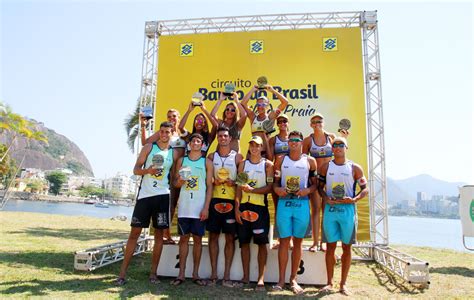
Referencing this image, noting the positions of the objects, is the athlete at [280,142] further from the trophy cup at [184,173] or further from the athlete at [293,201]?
the trophy cup at [184,173]

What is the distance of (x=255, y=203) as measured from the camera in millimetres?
4277

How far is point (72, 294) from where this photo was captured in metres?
3.86

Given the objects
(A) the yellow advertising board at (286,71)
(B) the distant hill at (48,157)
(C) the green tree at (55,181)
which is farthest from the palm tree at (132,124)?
(B) the distant hill at (48,157)

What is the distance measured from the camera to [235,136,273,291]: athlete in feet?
14.0

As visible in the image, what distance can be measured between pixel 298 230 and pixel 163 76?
5053 mm

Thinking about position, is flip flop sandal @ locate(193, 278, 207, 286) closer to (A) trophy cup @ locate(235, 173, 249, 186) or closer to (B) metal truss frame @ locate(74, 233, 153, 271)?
(A) trophy cup @ locate(235, 173, 249, 186)

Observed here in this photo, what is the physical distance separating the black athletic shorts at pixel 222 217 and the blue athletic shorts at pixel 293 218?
2.02ft

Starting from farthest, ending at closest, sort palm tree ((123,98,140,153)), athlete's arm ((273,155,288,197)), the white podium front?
1. palm tree ((123,98,140,153))
2. the white podium front
3. athlete's arm ((273,155,288,197))

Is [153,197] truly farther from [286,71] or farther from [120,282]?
[286,71]

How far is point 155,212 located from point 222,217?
893mm

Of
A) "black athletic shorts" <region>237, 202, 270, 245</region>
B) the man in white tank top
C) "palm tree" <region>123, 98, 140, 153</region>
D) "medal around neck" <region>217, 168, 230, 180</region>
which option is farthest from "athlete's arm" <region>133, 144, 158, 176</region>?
"palm tree" <region>123, 98, 140, 153</region>

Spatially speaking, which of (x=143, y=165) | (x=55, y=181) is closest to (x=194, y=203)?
(x=143, y=165)

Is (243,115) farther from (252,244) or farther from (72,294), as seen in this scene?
(72,294)

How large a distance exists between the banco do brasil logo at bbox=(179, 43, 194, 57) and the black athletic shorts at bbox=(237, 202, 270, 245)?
4.63 m
